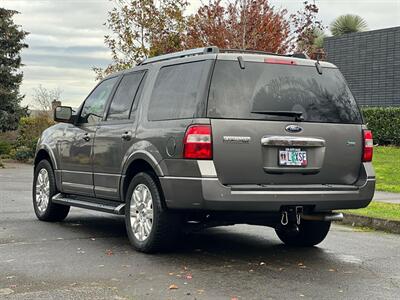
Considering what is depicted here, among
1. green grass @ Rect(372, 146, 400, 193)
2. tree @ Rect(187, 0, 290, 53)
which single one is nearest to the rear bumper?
green grass @ Rect(372, 146, 400, 193)

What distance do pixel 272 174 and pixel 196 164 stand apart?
0.74m

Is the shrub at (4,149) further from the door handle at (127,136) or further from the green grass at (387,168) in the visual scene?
the door handle at (127,136)

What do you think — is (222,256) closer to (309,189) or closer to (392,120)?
(309,189)

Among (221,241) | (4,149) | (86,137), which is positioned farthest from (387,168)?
(4,149)

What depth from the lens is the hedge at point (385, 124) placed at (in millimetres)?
21469

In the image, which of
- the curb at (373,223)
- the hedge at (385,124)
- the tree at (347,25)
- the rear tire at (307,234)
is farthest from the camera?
the tree at (347,25)

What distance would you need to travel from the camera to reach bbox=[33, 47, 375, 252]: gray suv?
19.9 ft

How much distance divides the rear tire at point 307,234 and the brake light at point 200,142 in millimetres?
1936

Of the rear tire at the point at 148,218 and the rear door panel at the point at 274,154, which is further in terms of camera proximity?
the rear tire at the point at 148,218

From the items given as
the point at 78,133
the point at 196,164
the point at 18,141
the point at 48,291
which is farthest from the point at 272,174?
the point at 18,141

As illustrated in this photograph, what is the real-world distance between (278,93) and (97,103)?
2.75 metres

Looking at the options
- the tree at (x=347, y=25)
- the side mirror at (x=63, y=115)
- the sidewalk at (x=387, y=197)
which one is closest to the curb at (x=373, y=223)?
the sidewalk at (x=387, y=197)

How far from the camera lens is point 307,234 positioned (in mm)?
7469

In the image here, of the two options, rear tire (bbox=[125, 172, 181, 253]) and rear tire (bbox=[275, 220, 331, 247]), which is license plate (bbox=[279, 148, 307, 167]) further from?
rear tire (bbox=[275, 220, 331, 247])
